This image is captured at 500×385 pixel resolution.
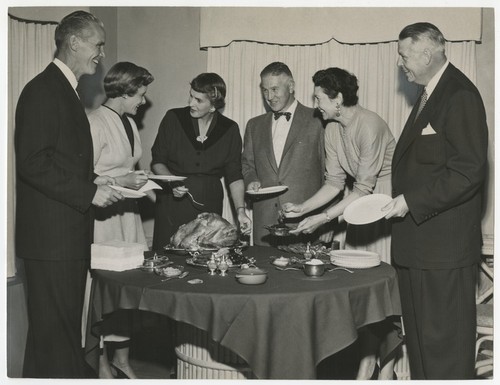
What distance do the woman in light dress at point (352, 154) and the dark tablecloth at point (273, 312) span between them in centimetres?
106

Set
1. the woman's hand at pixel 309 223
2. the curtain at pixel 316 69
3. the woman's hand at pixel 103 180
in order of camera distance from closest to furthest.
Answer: the woman's hand at pixel 103 180 < the woman's hand at pixel 309 223 < the curtain at pixel 316 69

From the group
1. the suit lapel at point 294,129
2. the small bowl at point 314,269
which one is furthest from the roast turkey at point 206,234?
the suit lapel at point 294,129

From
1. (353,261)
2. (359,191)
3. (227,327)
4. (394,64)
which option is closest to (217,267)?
(227,327)

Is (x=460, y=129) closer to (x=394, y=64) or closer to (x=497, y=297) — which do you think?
(x=497, y=297)

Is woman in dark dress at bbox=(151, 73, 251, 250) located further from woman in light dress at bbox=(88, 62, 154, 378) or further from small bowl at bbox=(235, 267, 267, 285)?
small bowl at bbox=(235, 267, 267, 285)

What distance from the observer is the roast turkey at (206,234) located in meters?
3.51

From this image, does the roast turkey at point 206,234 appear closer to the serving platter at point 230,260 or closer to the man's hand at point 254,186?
the serving platter at point 230,260

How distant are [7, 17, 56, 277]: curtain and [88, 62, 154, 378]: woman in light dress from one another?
0.48 metres

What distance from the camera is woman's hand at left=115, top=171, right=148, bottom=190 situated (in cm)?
374

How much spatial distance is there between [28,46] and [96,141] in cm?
83

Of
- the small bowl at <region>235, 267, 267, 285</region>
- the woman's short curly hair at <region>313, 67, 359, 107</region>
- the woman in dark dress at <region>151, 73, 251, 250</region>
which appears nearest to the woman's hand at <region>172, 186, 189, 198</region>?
the woman in dark dress at <region>151, 73, 251, 250</region>

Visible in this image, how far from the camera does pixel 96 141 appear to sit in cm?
391

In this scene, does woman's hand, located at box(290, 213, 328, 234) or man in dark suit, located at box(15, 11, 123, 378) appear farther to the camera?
woman's hand, located at box(290, 213, 328, 234)

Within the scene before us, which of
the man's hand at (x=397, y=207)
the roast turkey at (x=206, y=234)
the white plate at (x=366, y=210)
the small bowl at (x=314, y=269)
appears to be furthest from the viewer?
the roast turkey at (x=206, y=234)
